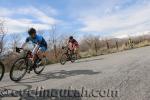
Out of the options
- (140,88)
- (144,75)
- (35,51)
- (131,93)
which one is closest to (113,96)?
(131,93)

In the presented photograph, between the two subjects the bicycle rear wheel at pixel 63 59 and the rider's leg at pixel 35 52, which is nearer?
the rider's leg at pixel 35 52

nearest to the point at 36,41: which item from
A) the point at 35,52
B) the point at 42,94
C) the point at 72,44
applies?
the point at 35,52

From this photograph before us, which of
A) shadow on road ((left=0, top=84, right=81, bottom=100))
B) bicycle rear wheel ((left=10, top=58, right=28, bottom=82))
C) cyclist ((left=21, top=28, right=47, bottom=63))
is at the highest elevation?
cyclist ((left=21, top=28, right=47, bottom=63))

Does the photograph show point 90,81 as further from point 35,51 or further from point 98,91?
point 35,51

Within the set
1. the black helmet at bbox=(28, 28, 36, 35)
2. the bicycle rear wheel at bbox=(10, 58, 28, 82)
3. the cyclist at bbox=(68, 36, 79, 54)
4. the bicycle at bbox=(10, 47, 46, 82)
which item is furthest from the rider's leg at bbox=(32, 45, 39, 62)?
the cyclist at bbox=(68, 36, 79, 54)

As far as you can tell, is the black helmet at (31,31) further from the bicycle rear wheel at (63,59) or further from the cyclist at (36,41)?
the bicycle rear wheel at (63,59)

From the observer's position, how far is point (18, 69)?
9078 millimetres

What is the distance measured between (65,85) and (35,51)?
120 inches

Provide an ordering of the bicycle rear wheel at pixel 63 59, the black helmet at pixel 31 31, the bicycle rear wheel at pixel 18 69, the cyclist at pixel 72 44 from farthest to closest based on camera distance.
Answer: the cyclist at pixel 72 44, the bicycle rear wheel at pixel 63 59, the black helmet at pixel 31 31, the bicycle rear wheel at pixel 18 69

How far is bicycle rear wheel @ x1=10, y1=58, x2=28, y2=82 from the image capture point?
29.2 feet

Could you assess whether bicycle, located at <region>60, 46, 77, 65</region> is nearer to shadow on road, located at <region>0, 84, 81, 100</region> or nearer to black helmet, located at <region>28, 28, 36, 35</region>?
black helmet, located at <region>28, 28, 36, 35</region>

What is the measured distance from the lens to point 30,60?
31.9 ft

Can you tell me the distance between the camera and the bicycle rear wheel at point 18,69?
29.2ft

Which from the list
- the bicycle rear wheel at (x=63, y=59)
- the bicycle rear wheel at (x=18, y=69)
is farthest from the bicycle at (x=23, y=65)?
the bicycle rear wheel at (x=63, y=59)
